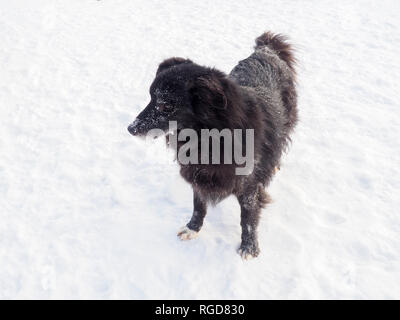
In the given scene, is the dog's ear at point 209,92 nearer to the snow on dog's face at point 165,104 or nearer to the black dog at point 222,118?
the black dog at point 222,118

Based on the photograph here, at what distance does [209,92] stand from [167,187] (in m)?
1.66

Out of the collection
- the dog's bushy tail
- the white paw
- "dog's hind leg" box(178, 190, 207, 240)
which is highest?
the dog's bushy tail

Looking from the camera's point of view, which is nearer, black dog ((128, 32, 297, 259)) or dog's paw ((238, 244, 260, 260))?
black dog ((128, 32, 297, 259))

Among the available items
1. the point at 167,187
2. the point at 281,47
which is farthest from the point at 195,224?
the point at 281,47

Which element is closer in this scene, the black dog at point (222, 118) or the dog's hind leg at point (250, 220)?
the black dog at point (222, 118)

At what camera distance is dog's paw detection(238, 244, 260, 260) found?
2.87 metres

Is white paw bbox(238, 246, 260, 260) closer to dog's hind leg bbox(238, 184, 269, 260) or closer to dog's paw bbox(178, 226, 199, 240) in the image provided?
dog's hind leg bbox(238, 184, 269, 260)

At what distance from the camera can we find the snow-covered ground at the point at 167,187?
8.98 ft

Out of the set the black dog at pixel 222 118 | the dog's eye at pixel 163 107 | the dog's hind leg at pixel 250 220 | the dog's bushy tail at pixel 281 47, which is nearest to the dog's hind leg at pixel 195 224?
the black dog at pixel 222 118

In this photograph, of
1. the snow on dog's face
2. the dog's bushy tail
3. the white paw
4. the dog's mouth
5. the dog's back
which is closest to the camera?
the snow on dog's face

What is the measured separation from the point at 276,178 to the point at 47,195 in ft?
8.57

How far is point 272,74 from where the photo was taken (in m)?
3.55

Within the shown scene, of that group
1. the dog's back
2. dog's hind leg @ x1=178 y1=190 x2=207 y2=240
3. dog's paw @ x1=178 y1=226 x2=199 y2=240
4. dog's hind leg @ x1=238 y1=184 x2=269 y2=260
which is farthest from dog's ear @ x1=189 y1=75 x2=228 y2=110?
dog's paw @ x1=178 y1=226 x2=199 y2=240

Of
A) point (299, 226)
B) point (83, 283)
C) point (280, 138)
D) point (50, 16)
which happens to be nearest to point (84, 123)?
point (83, 283)
